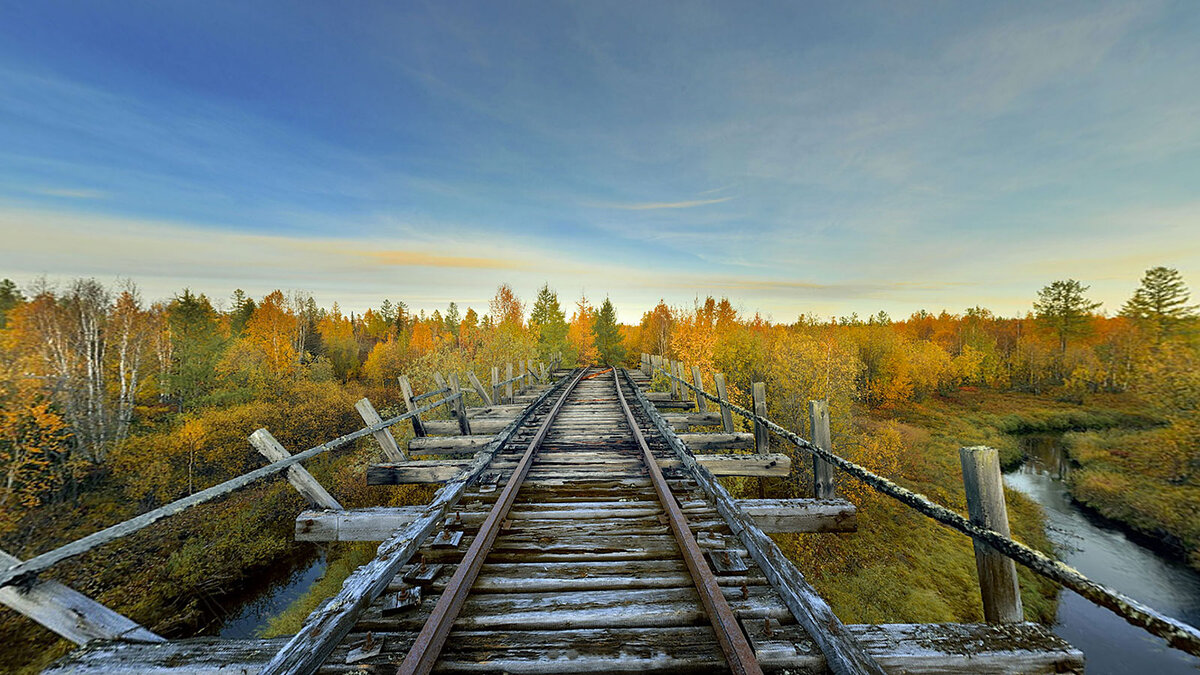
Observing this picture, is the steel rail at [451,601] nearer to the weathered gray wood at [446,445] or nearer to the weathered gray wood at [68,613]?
the weathered gray wood at [68,613]

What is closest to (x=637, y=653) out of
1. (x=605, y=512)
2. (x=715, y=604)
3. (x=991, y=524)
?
(x=715, y=604)

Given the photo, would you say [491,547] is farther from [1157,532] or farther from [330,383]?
[330,383]

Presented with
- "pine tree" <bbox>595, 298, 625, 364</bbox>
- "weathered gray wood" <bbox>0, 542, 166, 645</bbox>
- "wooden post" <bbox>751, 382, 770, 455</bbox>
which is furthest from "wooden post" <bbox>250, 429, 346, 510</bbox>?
"pine tree" <bbox>595, 298, 625, 364</bbox>

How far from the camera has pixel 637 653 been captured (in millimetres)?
2469

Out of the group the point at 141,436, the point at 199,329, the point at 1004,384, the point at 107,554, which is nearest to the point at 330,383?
the point at 199,329

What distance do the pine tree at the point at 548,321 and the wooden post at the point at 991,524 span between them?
41318 mm

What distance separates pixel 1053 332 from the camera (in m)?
52.8

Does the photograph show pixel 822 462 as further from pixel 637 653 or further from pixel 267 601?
pixel 267 601

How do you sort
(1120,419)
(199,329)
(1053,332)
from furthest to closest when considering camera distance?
(1053,332) < (1120,419) < (199,329)

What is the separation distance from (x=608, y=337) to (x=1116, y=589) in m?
44.8

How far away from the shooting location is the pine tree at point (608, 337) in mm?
53625

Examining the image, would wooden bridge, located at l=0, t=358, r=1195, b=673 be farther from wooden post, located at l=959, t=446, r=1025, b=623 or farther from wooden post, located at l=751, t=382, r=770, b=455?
wooden post, located at l=751, t=382, r=770, b=455

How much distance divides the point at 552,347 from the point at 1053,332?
64.4m

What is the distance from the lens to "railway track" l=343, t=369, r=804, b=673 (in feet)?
8.00
